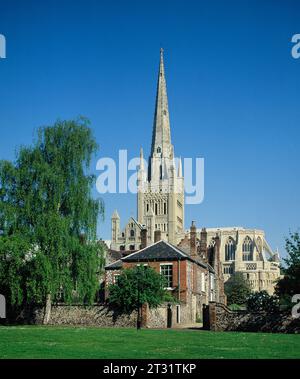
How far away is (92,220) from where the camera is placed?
41.8 m

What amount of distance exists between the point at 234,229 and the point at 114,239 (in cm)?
4309

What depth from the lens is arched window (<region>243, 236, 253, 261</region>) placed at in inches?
6580

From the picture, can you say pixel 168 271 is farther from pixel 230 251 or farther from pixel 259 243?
pixel 259 243

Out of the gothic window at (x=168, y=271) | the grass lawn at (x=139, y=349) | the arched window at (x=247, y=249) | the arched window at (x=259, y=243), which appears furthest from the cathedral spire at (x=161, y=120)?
the grass lawn at (x=139, y=349)

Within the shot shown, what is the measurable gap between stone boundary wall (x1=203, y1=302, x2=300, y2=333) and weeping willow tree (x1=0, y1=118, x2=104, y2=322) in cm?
879

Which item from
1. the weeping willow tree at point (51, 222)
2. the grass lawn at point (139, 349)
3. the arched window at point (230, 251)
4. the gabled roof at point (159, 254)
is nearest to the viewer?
the grass lawn at point (139, 349)

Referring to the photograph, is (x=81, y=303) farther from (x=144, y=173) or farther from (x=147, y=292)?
(x=144, y=173)

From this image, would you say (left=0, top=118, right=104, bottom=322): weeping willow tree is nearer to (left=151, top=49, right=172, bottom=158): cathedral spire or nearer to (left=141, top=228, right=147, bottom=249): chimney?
(left=141, top=228, right=147, bottom=249): chimney

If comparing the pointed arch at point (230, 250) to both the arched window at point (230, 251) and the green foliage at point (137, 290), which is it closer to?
the arched window at point (230, 251)

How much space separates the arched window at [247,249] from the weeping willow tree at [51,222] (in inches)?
5048

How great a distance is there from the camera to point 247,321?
35.4 metres

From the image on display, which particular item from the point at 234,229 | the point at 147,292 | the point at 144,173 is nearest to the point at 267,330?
the point at 147,292

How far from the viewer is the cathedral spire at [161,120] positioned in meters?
149

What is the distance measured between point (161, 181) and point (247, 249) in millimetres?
33942
